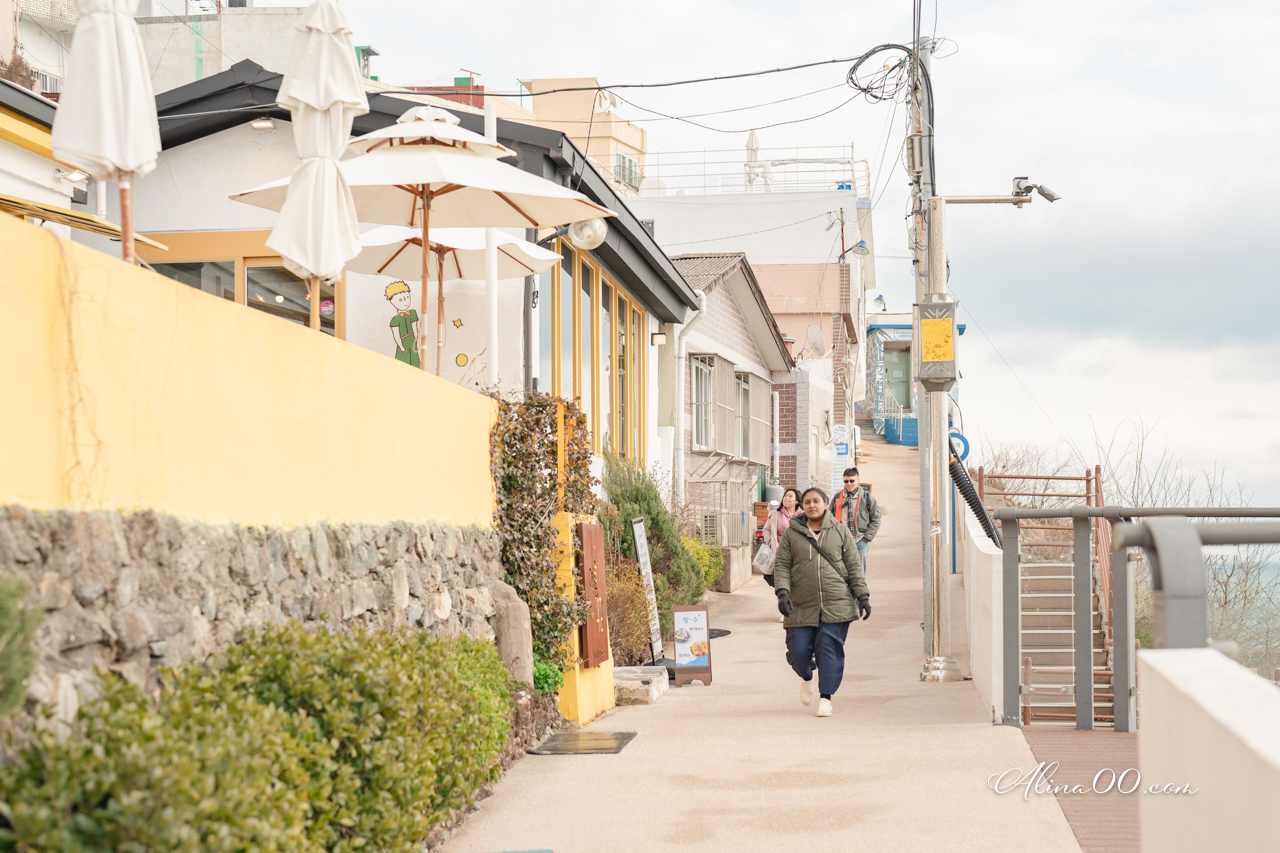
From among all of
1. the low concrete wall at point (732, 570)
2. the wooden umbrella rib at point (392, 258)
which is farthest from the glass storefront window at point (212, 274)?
the low concrete wall at point (732, 570)

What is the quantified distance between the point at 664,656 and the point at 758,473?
14.4 m

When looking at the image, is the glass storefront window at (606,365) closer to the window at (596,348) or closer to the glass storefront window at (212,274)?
the window at (596,348)

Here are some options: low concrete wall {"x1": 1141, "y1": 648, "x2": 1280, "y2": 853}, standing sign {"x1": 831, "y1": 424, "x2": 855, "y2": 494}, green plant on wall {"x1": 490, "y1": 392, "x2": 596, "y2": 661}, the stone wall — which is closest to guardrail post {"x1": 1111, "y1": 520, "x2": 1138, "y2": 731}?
green plant on wall {"x1": 490, "y1": 392, "x2": 596, "y2": 661}

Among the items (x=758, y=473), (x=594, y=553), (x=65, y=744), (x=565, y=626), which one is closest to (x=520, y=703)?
(x=565, y=626)

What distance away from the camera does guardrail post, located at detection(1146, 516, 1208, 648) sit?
3.05 metres

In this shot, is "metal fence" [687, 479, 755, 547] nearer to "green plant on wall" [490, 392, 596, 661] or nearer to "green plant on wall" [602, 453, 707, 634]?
"green plant on wall" [602, 453, 707, 634]

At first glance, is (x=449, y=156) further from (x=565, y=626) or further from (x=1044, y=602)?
(x=1044, y=602)

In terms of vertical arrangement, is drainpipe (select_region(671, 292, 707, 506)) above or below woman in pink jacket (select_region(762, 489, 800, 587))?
above

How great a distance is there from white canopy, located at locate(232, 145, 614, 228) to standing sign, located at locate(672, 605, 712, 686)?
4.17 m

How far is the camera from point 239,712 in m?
3.65

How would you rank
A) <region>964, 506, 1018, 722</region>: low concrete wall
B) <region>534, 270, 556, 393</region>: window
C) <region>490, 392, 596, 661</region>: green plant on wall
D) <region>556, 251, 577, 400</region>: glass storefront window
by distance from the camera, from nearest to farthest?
<region>964, 506, 1018, 722</region>: low concrete wall < <region>490, 392, 596, 661</region>: green plant on wall < <region>534, 270, 556, 393</region>: window < <region>556, 251, 577, 400</region>: glass storefront window

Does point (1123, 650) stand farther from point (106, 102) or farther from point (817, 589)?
point (106, 102)

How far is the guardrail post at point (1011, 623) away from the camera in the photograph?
24.8 ft

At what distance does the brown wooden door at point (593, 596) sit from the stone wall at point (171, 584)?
2.59 metres
